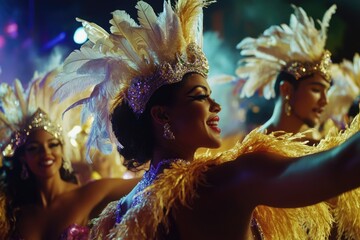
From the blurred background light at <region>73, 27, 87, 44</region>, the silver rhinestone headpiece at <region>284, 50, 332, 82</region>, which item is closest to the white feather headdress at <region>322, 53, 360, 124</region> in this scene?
the silver rhinestone headpiece at <region>284, 50, 332, 82</region>

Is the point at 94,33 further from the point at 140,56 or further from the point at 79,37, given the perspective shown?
the point at 79,37

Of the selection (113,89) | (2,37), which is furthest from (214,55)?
(113,89)

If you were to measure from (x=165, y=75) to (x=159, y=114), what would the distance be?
0.16 meters

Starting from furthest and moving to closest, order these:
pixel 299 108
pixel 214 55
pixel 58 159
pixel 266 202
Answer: pixel 214 55 → pixel 299 108 → pixel 58 159 → pixel 266 202

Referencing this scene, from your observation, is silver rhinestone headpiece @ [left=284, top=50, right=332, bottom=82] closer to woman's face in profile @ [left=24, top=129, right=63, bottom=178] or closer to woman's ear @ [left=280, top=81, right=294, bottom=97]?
woman's ear @ [left=280, top=81, right=294, bottom=97]

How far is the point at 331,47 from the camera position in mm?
8703

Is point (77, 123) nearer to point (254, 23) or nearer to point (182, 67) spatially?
point (182, 67)

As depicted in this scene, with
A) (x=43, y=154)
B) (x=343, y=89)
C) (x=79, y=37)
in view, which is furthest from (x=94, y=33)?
(x=343, y=89)

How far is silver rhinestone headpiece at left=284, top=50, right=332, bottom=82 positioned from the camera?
4828 mm

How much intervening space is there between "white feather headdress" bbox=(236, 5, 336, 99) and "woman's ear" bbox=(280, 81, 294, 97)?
0.09m

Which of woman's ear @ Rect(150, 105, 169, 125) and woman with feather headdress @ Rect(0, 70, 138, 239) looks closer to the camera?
woman's ear @ Rect(150, 105, 169, 125)

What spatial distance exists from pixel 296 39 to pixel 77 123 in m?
1.84

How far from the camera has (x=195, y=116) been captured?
2416 mm

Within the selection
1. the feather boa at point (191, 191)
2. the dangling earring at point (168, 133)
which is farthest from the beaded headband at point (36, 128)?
the feather boa at point (191, 191)
